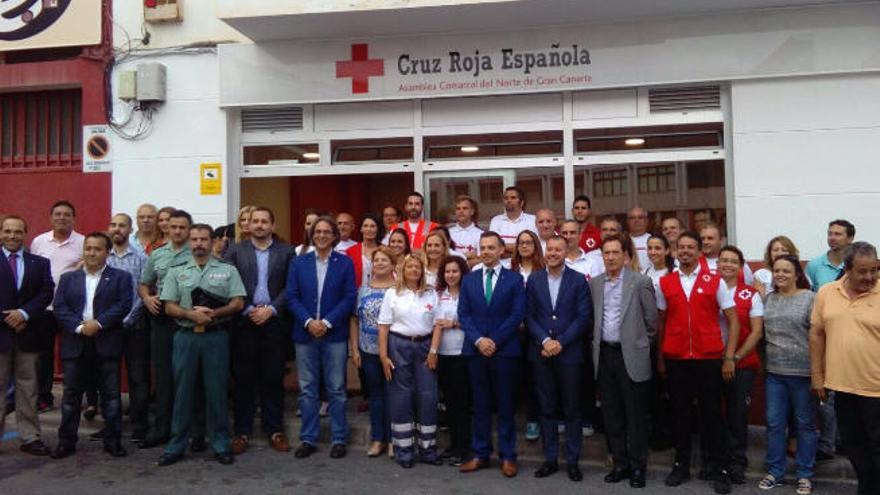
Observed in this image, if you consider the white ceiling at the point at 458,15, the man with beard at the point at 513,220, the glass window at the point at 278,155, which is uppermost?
the white ceiling at the point at 458,15

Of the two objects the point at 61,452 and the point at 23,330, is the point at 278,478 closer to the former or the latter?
the point at 61,452

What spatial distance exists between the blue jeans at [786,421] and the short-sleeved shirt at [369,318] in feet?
10.1

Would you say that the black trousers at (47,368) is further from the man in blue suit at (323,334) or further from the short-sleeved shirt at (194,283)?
the man in blue suit at (323,334)

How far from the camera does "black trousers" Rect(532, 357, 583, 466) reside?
562cm

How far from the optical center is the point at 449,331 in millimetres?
5922

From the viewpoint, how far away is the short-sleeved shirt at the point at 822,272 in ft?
20.4

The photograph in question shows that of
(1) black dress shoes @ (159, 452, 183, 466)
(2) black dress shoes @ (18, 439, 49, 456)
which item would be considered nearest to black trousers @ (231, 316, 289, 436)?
(1) black dress shoes @ (159, 452, 183, 466)

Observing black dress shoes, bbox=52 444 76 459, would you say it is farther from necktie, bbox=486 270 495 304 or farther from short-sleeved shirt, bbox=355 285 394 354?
necktie, bbox=486 270 495 304

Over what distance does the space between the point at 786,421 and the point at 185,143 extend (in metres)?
6.88

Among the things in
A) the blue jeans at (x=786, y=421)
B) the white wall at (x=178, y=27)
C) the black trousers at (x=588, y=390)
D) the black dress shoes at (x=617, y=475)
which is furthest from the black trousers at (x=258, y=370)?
the blue jeans at (x=786, y=421)

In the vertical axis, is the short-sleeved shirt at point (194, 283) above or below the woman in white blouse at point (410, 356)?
above

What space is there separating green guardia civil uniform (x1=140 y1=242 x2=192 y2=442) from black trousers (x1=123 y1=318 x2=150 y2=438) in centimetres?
10

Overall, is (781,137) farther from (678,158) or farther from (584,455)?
(584,455)

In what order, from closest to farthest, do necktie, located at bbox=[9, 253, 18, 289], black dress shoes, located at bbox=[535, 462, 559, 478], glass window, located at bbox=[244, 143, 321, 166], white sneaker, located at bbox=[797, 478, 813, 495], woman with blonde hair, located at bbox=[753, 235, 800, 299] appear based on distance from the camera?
white sneaker, located at bbox=[797, 478, 813, 495] → black dress shoes, located at bbox=[535, 462, 559, 478] → woman with blonde hair, located at bbox=[753, 235, 800, 299] → necktie, located at bbox=[9, 253, 18, 289] → glass window, located at bbox=[244, 143, 321, 166]
